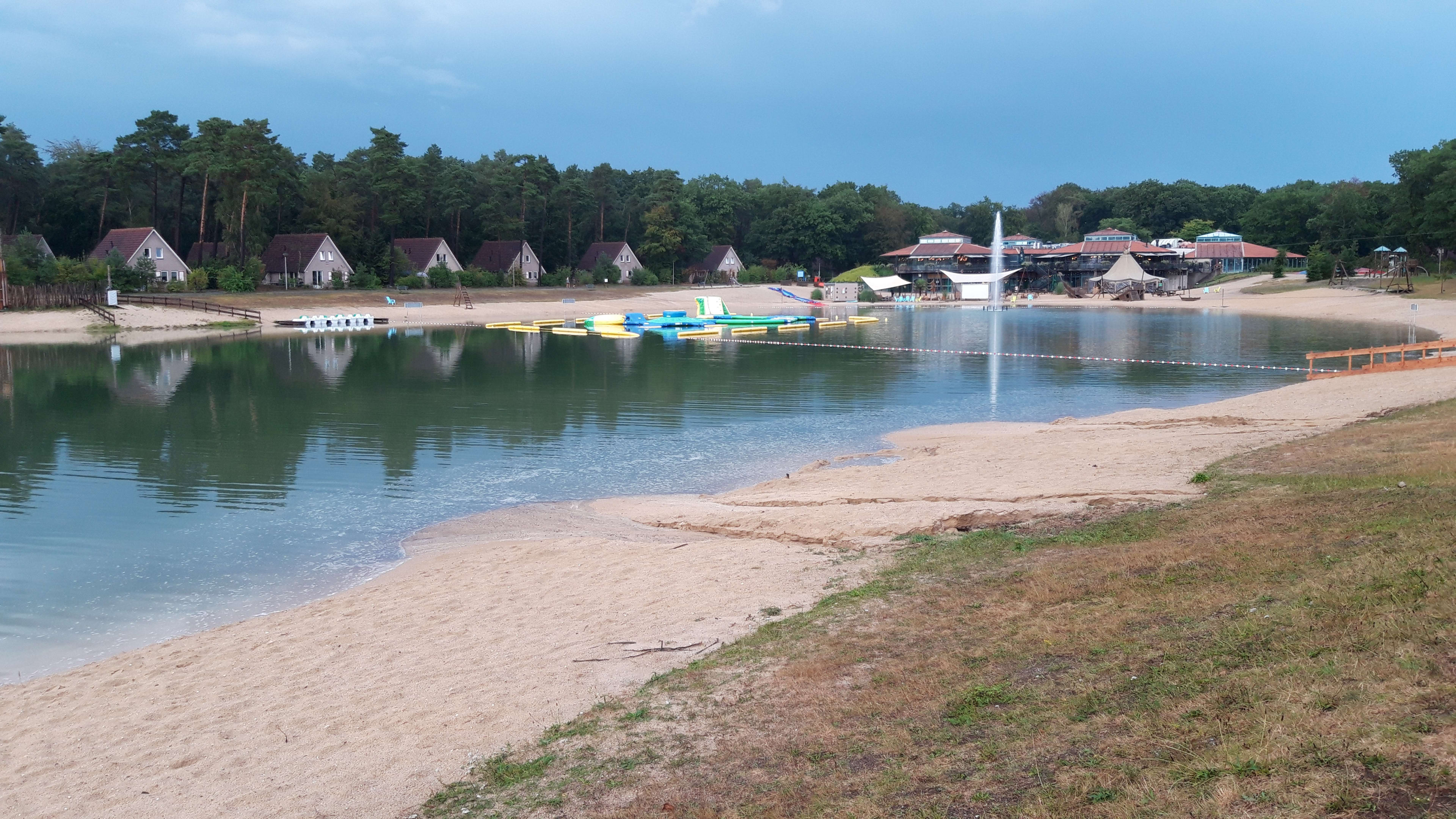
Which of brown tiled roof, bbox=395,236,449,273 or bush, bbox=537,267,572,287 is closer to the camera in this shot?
brown tiled roof, bbox=395,236,449,273

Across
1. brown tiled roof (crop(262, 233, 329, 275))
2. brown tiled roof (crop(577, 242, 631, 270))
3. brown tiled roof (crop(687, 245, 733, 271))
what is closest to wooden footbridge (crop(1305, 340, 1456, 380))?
brown tiled roof (crop(262, 233, 329, 275))

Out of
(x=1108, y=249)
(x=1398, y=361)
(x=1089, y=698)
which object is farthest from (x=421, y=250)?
(x=1089, y=698)

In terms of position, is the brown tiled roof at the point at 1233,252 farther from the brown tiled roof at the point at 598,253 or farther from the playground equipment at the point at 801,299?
the brown tiled roof at the point at 598,253

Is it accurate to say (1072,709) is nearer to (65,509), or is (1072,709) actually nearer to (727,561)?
(727,561)

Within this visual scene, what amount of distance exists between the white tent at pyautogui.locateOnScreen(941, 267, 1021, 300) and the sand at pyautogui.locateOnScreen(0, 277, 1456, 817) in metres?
101

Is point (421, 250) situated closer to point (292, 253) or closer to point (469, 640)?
point (292, 253)

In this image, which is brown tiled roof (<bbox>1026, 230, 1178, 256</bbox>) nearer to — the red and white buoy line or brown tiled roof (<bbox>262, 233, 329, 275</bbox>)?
the red and white buoy line

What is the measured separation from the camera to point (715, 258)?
13212 centimetres

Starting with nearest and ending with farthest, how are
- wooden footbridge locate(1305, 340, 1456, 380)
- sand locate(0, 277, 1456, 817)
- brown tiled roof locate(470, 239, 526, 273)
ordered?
sand locate(0, 277, 1456, 817)
wooden footbridge locate(1305, 340, 1456, 380)
brown tiled roof locate(470, 239, 526, 273)

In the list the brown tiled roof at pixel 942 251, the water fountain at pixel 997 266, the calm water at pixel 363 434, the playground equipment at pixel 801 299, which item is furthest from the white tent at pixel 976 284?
the calm water at pixel 363 434

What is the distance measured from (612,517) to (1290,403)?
720 inches

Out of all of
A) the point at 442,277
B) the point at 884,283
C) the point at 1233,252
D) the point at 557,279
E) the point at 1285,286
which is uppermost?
the point at 1233,252

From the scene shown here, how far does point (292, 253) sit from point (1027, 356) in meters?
66.5

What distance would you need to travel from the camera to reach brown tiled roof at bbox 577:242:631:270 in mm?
116938
